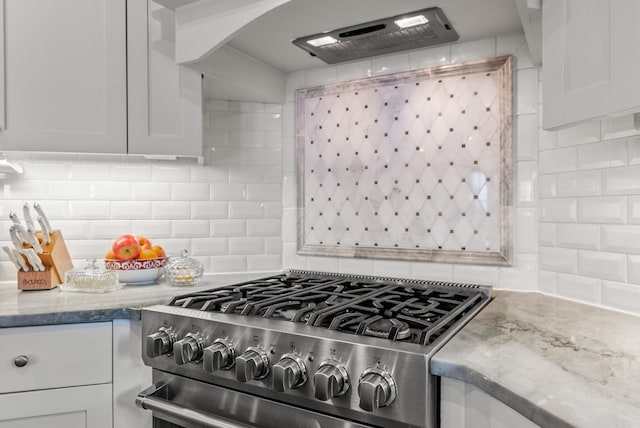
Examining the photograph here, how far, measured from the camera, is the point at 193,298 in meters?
1.36

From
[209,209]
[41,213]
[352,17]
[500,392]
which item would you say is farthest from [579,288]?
[41,213]

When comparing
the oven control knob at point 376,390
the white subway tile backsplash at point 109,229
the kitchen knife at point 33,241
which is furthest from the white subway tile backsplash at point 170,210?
the oven control knob at point 376,390

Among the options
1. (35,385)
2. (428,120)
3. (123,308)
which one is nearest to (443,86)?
(428,120)

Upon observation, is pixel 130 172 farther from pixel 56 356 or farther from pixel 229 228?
pixel 56 356

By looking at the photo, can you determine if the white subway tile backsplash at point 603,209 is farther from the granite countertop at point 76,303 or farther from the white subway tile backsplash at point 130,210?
the white subway tile backsplash at point 130,210

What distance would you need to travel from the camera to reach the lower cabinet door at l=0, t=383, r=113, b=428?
3.96 feet

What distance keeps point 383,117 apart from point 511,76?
490mm

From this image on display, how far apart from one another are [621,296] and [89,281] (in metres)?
1.69

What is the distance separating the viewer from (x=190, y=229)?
1.96 metres

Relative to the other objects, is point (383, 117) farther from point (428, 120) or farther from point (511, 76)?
point (511, 76)

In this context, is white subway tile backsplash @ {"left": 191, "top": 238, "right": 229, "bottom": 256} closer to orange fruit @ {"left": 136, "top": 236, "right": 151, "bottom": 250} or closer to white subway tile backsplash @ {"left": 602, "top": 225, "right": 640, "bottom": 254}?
orange fruit @ {"left": 136, "top": 236, "right": 151, "bottom": 250}

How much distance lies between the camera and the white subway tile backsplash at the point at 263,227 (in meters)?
2.01

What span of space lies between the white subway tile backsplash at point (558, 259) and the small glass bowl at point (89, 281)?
A: 4.97 ft

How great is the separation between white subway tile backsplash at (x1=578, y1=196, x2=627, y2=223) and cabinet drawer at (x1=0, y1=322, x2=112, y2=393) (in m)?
1.46
